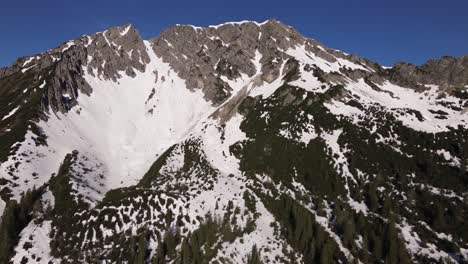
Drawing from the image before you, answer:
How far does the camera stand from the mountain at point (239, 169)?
76.1 m

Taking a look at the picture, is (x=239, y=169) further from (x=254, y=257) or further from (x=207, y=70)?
(x=207, y=70)

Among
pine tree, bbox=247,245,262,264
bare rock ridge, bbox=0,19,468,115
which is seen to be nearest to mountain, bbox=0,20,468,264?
pine tree, bbox=247,245,262,264

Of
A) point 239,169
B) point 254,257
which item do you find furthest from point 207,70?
point 254,257

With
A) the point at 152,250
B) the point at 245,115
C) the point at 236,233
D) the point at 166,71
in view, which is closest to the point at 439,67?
the point at 245,115

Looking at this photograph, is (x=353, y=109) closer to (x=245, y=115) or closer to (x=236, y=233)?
(x=245, y=115)

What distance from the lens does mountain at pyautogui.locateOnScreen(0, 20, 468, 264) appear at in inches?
2997

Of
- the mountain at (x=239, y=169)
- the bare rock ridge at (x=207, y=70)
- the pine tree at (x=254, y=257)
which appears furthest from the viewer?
the bare rock ridge at (x=207, y=70)

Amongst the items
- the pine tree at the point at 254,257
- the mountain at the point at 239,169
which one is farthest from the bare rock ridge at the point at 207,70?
the pine tree at the point at 254,257

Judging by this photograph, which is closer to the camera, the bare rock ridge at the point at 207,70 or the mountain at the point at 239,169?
the mountain at the point at 239,169

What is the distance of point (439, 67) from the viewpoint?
181000 millimetres

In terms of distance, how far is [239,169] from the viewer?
106562 millimetres

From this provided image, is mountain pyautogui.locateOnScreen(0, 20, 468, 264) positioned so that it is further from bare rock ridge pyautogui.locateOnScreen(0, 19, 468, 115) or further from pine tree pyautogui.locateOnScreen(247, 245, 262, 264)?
bare rock ridge pyautogui.locateOnScreen(0, 19, 468, 115)

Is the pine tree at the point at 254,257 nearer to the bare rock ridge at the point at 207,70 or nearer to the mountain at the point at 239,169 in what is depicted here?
the mountain at the point at 239,169

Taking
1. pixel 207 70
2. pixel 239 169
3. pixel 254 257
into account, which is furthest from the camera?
pixel 207 70
